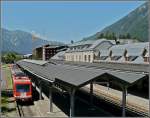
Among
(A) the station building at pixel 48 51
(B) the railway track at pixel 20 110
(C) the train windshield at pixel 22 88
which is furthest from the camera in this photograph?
(A) the station building at pixel 48 51

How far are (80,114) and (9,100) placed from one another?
41.6ft

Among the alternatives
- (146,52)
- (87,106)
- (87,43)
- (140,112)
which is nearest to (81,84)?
(140,112)

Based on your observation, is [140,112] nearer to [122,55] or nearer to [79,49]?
[122,55]

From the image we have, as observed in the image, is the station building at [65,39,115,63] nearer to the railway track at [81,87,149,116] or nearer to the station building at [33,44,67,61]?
the station building at [33,44,67,61]

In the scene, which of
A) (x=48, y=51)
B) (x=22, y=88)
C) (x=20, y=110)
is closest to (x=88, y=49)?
(x=48, y=51)

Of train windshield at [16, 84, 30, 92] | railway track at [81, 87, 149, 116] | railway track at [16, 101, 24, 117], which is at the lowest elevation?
railway track at [16, 101, 24, 117]

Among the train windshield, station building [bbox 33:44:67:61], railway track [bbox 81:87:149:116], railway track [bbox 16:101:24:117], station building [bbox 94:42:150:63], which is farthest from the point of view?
station building [bbox 33:44:67:61]

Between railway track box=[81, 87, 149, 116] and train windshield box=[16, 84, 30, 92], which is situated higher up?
train windshield box=[16, 84, 30, 92]

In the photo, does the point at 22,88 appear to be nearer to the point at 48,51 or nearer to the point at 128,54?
the point at 128,54

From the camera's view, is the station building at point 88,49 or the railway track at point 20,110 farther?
the station building at point 88,49

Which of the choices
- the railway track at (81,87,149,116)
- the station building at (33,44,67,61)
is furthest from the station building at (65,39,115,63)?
the railway track at (81,87,149,116)

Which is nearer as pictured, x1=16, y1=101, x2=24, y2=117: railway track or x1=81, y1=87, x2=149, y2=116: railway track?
x1=81, y1=87, x2=149, y2=116: railway track

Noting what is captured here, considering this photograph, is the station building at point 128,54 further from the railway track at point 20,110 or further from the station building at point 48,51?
the station building at point 48,51

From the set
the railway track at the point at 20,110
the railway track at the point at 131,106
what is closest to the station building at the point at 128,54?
the railway track at the point at 131,106
